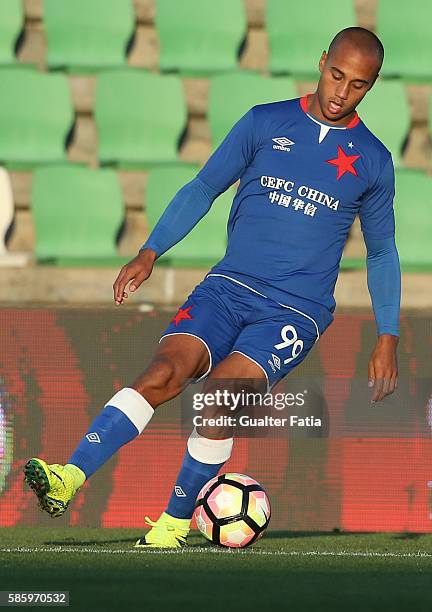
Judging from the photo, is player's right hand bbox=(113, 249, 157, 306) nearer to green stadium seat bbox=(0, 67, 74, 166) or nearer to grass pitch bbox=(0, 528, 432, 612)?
grass pitch bbox=(0, 528, 432, 612)

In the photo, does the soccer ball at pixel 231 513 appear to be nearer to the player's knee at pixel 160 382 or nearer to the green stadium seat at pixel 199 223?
the player's knee at pixel 160 382

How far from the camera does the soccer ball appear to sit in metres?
5.29

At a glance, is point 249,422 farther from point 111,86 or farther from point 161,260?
point 111,86

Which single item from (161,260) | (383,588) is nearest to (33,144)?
(161,260)

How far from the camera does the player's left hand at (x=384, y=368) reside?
530cm

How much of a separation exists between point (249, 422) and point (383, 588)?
2.25m

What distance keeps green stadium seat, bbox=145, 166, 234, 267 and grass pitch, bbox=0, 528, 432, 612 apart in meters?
3.52

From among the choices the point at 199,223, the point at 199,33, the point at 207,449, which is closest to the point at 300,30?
the point at 199,33

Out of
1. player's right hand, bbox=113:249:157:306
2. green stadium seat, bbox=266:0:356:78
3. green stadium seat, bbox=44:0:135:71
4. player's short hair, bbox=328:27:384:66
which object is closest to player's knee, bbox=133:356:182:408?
player's right hand, bbox=113:249:157:306

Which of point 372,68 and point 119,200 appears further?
point 119,200

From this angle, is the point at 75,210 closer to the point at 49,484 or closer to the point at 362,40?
the point at 362,40

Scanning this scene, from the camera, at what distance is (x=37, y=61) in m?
10.5

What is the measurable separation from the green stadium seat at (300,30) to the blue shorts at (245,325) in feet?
17.5

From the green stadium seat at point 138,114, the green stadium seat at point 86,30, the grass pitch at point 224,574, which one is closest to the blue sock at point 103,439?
the grass pitch at point 224,574
